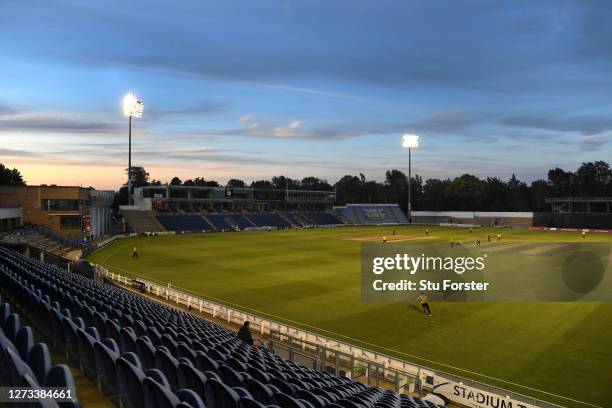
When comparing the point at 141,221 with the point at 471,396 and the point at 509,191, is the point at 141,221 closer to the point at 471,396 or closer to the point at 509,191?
the point at 471,396

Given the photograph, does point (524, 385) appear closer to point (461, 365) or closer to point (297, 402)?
point (461, 365)

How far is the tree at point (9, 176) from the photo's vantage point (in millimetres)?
90769

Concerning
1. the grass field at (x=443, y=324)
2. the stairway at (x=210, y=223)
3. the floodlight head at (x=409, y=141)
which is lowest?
the grass field at (x=443, y=324)

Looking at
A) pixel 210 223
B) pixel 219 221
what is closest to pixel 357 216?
pixel 219 221

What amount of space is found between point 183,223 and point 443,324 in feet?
236

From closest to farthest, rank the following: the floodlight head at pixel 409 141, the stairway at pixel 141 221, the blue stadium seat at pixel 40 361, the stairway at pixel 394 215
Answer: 1. the blue stadium seat at pixel 40 361
2. the stairway at pixel 141 221
3. the floodlight head at pixel 409 141
4. the stairway at pixel 394 215

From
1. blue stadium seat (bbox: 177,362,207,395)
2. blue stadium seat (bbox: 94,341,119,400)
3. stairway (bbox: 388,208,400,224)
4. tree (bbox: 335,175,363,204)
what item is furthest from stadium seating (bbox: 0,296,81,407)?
tree (bbox: 335,175,363,204)

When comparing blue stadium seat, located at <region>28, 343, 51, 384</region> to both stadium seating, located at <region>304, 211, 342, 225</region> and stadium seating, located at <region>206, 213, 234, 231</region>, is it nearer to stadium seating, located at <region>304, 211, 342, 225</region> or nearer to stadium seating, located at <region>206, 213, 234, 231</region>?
stadium seating, located at <region>206, 213, 234, 231</region>

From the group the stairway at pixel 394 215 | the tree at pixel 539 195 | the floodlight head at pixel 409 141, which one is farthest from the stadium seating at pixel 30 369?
the tree at pixel 539 195

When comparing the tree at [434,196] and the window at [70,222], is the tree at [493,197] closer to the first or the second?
the tree at [434,196]

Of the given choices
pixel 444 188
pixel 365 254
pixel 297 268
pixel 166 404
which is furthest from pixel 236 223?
pixel 166 404

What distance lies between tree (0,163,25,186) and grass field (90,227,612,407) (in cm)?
6617

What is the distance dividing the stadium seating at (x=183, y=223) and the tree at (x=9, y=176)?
2872cm

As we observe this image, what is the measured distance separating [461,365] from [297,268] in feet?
76.6
